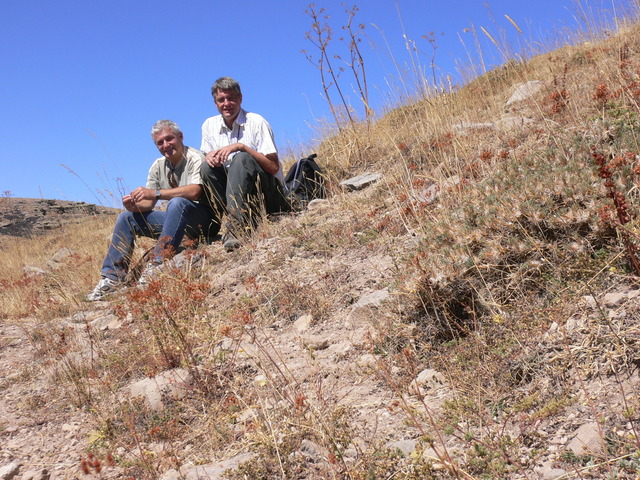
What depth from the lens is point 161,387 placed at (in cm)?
268

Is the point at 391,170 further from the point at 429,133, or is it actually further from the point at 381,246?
the point at 381,246

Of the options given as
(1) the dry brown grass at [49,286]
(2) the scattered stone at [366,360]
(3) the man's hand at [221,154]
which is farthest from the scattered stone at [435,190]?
(1) the dry brown grass at [49,286]

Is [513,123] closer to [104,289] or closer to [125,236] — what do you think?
[125,236]

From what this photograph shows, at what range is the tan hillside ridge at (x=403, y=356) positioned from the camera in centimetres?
167

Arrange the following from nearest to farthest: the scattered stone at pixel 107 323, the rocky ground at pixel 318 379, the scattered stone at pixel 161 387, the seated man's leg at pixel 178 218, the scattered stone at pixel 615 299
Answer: the rocky ground at pixel 318 379, the scattered stone at pixel 615 299, the scattered stone at pixel 161 387, the scattered stone at pixel 107 323, the seated man's leg at pixel 178 218

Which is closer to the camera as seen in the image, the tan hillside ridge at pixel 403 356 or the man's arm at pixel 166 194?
the tan hillside ridge at pixel 403 356

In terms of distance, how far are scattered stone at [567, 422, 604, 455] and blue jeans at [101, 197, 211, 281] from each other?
3612 mm

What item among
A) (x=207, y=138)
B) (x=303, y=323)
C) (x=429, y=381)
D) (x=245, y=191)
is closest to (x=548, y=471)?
(x=429, y=381)

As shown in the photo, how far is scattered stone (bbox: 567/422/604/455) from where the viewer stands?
4.77ft

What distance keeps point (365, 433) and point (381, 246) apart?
185cm

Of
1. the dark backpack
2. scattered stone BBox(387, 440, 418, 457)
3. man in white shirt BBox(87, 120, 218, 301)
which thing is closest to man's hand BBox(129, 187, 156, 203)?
man in white shirt BBox(87, 120, 218, 301)

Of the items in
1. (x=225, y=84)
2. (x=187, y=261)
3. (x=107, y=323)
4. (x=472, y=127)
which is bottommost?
(x=107, y=323)

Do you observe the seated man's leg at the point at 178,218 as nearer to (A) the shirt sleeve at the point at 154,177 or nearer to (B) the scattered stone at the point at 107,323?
(A) the shirt sleeve at the point at 154,177

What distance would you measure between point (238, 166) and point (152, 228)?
42.3 inches
